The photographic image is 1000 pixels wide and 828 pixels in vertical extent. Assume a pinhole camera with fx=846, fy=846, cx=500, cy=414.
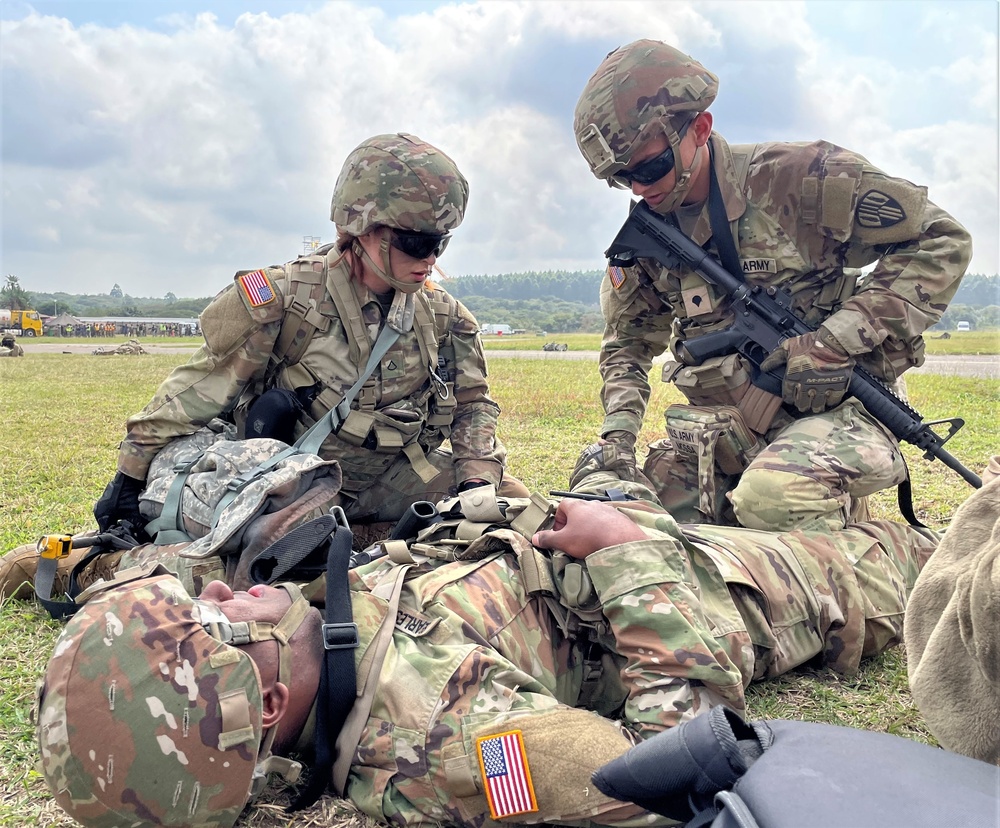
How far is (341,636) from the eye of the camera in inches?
85.9

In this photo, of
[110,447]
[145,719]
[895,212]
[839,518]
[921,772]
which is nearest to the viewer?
[921,772]

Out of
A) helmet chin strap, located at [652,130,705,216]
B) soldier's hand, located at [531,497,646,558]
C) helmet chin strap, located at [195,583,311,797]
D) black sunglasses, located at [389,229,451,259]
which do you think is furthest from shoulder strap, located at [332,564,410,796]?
helmet chin strap, located at [652,130,705,216]

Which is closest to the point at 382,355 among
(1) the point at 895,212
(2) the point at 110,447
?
(1) the point at 895,212

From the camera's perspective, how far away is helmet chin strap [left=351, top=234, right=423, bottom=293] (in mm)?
3996

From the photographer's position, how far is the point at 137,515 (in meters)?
4.02

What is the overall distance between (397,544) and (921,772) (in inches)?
64.3

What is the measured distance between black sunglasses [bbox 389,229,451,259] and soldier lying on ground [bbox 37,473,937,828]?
166cm

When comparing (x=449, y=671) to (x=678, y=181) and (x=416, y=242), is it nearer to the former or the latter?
(x=416, y=242)

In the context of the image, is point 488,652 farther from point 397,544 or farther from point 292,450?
point 292,450

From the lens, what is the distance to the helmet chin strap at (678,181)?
3.92 m

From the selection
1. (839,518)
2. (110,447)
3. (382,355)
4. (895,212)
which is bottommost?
(110,447)

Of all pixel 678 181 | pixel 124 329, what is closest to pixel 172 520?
pixel 678 181

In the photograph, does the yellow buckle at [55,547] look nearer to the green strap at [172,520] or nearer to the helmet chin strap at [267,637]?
the green strap at [172,520]

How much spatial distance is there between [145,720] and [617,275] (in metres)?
3.37
